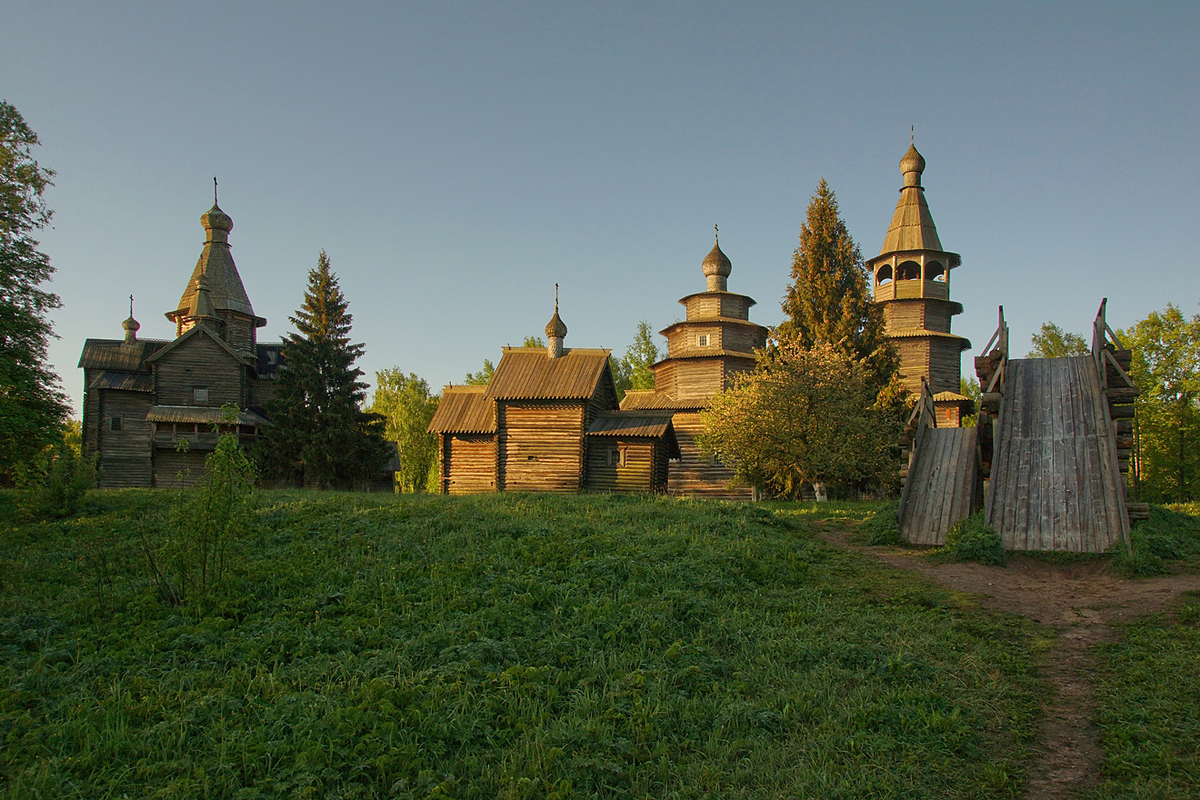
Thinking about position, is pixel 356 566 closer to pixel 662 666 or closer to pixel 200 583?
pixel 200 583

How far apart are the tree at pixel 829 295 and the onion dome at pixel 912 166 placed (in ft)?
38.5

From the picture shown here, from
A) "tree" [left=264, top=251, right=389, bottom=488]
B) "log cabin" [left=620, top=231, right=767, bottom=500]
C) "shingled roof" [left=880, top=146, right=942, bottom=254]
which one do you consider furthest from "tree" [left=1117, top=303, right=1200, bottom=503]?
"tree" [left=264, top=251, right=389, bottom=488]

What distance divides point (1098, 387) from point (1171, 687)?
10.8m

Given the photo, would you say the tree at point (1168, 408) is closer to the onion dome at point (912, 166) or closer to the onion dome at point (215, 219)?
Answer: the onion dome at point (912, 166)

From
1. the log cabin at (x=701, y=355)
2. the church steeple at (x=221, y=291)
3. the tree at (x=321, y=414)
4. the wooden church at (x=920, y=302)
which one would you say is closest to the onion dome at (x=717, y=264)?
the log cabin at (x=701, y=355)

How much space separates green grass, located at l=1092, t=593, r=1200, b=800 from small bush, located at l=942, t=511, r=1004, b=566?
3.78 meters

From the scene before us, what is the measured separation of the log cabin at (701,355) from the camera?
1417 inches

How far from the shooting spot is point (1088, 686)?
7324 millimetres

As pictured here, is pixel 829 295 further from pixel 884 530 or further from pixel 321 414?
pixel 321 414

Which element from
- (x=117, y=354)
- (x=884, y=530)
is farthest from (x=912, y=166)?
(x=117, y=354)

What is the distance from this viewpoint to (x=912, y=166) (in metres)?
41.9

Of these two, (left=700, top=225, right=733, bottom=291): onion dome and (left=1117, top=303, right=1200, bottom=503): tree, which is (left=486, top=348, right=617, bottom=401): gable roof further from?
(left=1117, top=303, right=1200, bottom=503): tree

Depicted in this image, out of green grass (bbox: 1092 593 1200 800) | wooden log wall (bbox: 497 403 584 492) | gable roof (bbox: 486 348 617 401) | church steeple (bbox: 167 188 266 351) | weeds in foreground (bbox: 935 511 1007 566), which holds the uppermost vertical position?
church steeple (bbox: 167 188 266 351)

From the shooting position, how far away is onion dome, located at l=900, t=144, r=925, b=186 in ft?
137
